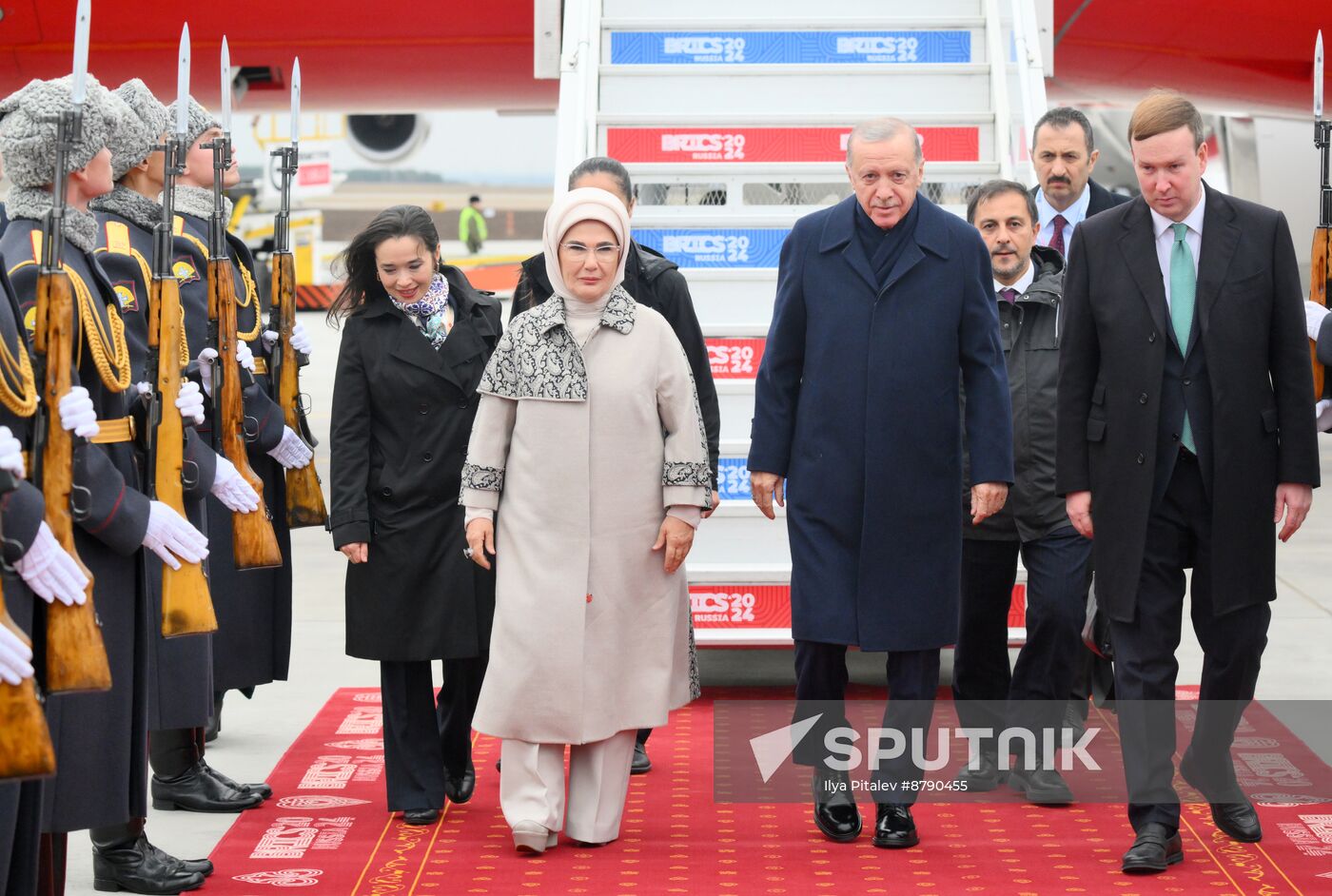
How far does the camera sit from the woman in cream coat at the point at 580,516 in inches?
168

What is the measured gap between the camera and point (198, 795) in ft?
15.7

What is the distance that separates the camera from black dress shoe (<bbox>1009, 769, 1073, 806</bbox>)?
475 cm

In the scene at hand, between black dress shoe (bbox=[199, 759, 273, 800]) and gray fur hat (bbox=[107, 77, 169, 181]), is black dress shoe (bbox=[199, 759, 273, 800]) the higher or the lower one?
the lower one

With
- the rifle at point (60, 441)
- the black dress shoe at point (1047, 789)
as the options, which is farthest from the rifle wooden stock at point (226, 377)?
the black dress shoe at point (1047, 789)

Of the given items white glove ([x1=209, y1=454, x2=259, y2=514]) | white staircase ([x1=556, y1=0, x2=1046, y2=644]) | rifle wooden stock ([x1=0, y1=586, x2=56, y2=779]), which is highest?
white staircase ([x1=556, y1=0, x2=1046, y2=644])

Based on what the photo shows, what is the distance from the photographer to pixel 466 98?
537 inches

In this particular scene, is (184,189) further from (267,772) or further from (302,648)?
(302,648)

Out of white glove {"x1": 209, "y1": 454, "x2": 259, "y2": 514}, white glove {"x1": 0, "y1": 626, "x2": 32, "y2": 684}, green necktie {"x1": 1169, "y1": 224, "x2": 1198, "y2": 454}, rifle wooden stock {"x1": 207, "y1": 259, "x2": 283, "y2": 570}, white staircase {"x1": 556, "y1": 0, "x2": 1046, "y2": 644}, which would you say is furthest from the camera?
white staircase {"x1": 556, "y1": 0, "x2": 1046, "y2": 644}

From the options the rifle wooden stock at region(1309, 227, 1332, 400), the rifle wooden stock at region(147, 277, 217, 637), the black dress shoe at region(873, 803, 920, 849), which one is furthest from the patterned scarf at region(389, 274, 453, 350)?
the rifle wooden stock at region(1309, 227, 1332, 400)

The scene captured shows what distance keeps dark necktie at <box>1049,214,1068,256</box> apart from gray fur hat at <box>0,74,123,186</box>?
124 inches

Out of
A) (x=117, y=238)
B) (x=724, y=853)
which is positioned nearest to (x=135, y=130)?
(x=117, y=238)

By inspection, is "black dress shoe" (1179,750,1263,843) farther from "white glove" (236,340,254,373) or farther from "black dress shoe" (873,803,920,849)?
"white glove" (236,340,254,373)

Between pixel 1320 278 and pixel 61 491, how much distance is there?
3.24 m

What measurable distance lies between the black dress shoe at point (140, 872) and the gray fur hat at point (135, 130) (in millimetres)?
1546
